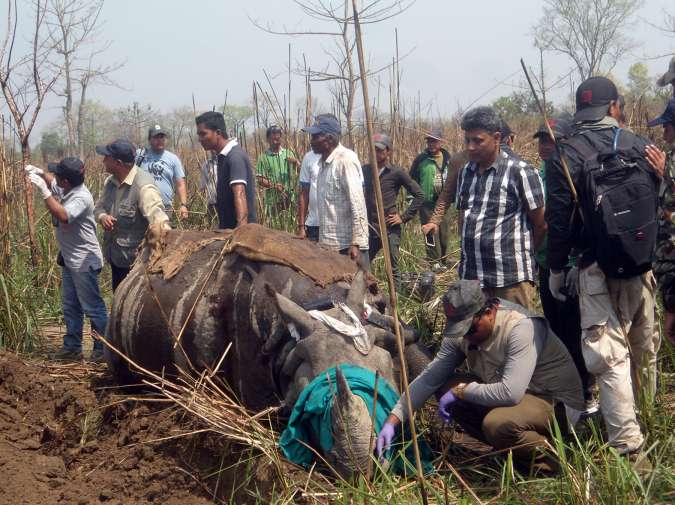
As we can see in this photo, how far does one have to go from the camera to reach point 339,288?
5164mm

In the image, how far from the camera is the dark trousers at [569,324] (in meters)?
5.18

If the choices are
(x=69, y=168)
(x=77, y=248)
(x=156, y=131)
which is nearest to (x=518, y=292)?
(x=77, y=248)

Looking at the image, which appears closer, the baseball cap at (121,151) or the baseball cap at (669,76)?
the baseball cap at (669,76)

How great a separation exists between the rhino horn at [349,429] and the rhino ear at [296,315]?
0.77 m

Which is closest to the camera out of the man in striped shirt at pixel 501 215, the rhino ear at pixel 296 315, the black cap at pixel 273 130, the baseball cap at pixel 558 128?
the rhino ear at pixel 296 315

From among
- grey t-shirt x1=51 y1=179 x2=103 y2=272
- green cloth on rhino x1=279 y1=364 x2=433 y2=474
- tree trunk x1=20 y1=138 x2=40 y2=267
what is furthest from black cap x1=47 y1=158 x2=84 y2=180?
green cloth on rhino x1=279 y1=364 x2=433 y2=474

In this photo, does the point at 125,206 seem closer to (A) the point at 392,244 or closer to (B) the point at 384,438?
(A) the point at 392,244

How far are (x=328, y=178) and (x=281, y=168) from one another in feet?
7.08

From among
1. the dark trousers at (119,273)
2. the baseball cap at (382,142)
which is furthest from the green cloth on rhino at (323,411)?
the baseball cap at (382,142)

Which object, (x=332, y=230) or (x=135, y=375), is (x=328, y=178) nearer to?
(x=332, y=230)

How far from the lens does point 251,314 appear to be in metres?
5.16

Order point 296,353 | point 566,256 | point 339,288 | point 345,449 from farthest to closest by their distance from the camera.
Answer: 1. point 339,288
2. point 296,353
3. point 566,256
4. point 345,449

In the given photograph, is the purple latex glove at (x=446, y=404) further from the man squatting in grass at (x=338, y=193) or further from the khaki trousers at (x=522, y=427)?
the man squatting in grass at (x=338, y=193)

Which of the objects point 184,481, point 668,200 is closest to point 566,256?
point 668,200
